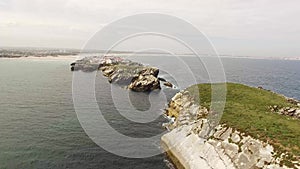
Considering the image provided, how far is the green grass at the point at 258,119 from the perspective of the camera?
3069 centimetres

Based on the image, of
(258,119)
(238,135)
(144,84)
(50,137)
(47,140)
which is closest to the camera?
(238,135)

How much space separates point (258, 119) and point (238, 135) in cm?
576

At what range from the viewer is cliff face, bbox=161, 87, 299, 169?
1163 inches

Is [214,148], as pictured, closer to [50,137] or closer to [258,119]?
[258,119]

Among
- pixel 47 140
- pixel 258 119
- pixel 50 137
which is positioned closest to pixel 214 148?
pixel 258 119

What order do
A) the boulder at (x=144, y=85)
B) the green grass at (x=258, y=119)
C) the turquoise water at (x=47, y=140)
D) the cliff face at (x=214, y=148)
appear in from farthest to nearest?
the boulder at (x=144, y=85), the turquoise water at (x=47, y=140), the green grass at (x=258, y=119), the cliff face at (x=214, y=148)

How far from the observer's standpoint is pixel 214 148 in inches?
1359

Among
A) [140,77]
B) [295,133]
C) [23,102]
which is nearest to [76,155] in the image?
[295,133]

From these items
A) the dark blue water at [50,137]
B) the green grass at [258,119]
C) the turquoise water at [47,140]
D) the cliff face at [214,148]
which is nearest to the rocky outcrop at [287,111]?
the green grass at [258,119]

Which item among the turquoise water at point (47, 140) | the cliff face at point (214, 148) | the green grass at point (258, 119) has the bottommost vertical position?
the turquoise water at point (47, 140)

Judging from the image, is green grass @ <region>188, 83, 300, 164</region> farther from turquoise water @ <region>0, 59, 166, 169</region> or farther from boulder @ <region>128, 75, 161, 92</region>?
boulder @ <region>128, 75, 161, 92</region>

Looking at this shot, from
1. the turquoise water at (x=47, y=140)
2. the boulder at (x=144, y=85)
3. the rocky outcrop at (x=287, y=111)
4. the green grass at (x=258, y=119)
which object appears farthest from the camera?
the boulder at (x=144, y=85)

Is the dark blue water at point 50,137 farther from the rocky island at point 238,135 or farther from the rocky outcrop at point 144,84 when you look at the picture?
the rocky outcrop at point 144,84

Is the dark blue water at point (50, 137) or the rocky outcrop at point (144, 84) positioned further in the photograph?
the rocky outcrop at point (144, 84)
